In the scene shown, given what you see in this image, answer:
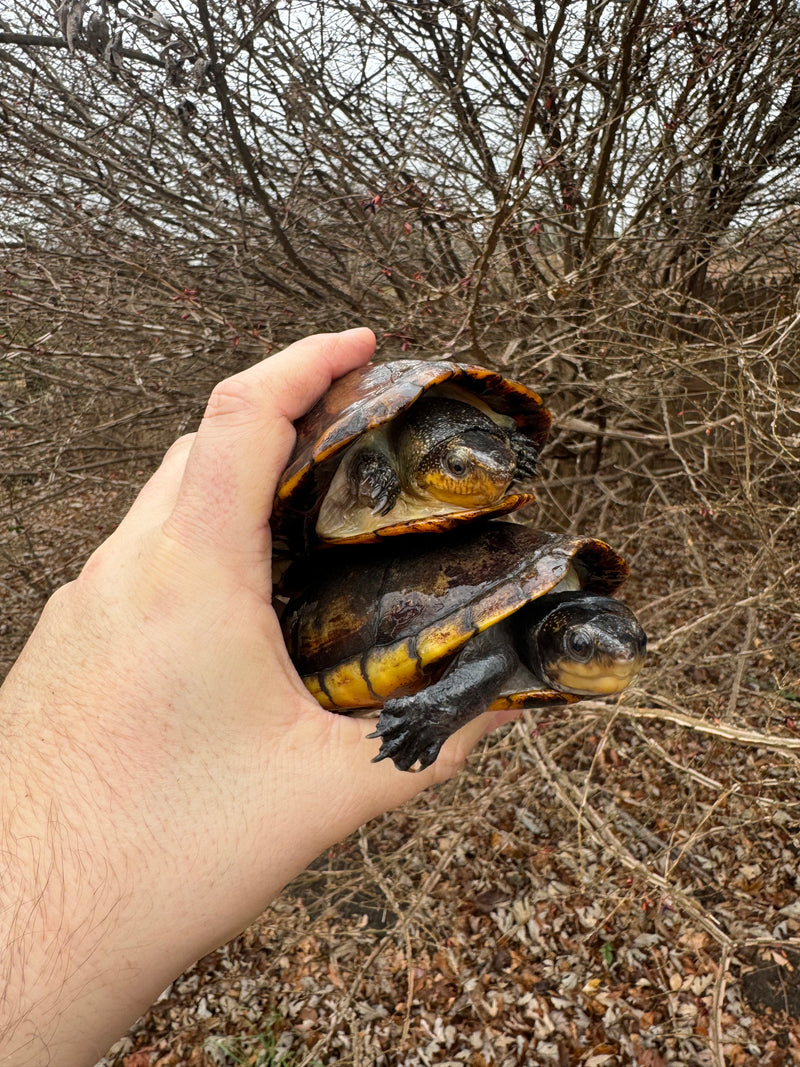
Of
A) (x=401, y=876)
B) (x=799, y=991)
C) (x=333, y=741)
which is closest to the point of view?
(x=333, y=741)

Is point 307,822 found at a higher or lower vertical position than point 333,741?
lower

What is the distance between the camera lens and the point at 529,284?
12.5 ft

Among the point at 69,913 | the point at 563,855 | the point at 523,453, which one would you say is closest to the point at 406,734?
the point at 69,913

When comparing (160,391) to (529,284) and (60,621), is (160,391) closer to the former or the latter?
(529,284)

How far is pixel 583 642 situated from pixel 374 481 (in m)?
0.55

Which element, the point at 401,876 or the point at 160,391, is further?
the point at 160,391

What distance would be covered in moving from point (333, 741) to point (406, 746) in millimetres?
273

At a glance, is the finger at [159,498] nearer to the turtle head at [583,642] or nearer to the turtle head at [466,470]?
the turtle head at [466,470]

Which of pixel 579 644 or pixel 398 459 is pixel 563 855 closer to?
pixel 579 644

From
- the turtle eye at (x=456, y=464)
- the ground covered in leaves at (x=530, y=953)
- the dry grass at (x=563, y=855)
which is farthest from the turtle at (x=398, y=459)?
the ground covered in leaves at (x=530, y=953)

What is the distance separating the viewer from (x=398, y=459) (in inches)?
61.9

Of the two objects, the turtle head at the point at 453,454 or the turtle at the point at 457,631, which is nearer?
the turtle at the point at 457,631

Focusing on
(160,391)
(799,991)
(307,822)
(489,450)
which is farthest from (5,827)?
(799,991)

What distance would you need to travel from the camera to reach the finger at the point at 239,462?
146 centimetres
